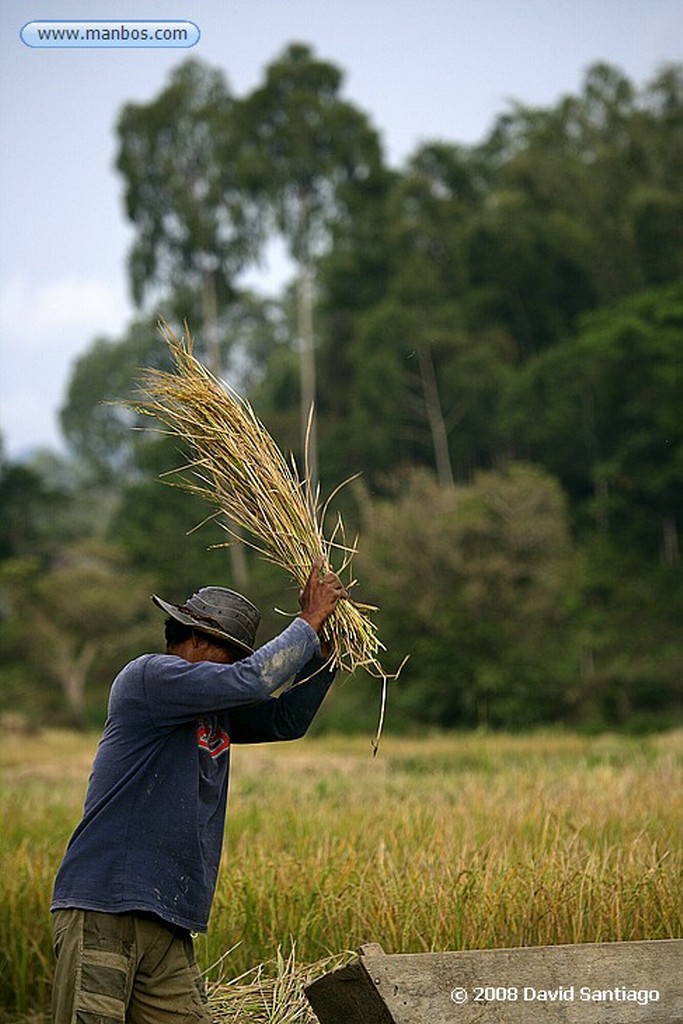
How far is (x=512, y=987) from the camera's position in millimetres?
3283

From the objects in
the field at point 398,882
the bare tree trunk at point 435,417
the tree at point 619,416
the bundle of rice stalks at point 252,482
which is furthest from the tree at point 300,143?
the bundle of rice stalks at point 252,482

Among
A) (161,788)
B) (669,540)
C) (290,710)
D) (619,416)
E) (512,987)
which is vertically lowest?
(512,987)

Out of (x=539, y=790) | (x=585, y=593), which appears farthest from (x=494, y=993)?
(x=585, y=593)

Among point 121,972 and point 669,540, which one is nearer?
point 121,972

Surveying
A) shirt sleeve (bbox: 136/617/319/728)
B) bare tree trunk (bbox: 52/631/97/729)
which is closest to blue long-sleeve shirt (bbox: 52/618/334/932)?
shirt sleeve (bbox: 136/617/319/728)

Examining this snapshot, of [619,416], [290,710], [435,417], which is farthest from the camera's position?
[435,417]

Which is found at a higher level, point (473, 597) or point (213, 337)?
point (213, 337)

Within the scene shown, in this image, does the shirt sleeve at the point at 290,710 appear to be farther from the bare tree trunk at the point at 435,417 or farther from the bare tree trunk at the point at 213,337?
the bare tree trunk at the point at 435,417

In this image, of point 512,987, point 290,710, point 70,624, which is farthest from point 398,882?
point 70,624

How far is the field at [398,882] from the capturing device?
4.82 meters

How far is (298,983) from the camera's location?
418cm

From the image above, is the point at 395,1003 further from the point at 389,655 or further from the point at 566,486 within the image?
the point at 566,486

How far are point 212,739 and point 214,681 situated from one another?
0.29 meters

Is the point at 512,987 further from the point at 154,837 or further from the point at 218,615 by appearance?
the point at 218,615
